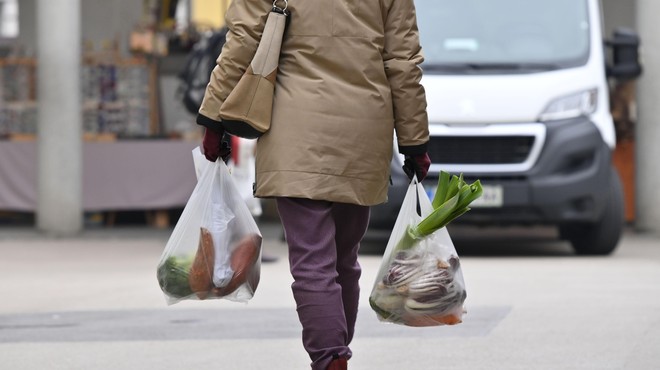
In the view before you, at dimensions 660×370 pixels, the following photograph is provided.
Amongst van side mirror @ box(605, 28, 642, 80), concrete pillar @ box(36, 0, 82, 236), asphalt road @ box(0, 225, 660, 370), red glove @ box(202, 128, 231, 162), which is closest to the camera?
red glove @ box(202, 128, 231, 162)

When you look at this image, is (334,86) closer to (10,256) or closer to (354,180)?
(354,180)

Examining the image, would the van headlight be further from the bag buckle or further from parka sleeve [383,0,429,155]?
the bag buckle

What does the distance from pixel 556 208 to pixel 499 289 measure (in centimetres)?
217

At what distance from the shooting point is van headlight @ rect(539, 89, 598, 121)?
11.1m

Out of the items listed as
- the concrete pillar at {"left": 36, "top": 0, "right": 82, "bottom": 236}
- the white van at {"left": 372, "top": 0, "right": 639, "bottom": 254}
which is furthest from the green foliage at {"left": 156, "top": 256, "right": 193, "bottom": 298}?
the concrete pillar at {"left": 36, "top": 0, "right": 82, "bottom": 236}

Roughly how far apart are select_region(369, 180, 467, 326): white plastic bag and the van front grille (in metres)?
5.85

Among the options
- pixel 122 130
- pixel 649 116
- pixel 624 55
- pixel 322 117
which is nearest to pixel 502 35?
pixel 624 55

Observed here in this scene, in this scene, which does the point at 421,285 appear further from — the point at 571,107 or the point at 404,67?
the point at 571,107

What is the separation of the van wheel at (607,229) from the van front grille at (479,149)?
0.79 metres

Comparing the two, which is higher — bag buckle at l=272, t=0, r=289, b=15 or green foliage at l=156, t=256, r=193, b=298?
bag buckle at l=272, t=0, r=289, b=15

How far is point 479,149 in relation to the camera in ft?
36.2

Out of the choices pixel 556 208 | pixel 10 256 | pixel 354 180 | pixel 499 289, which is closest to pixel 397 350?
pixel 354 180

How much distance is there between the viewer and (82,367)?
6.15 metres

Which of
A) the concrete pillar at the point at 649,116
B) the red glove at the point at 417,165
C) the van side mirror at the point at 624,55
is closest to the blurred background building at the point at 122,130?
the concrete pillar at the point at 649,116
